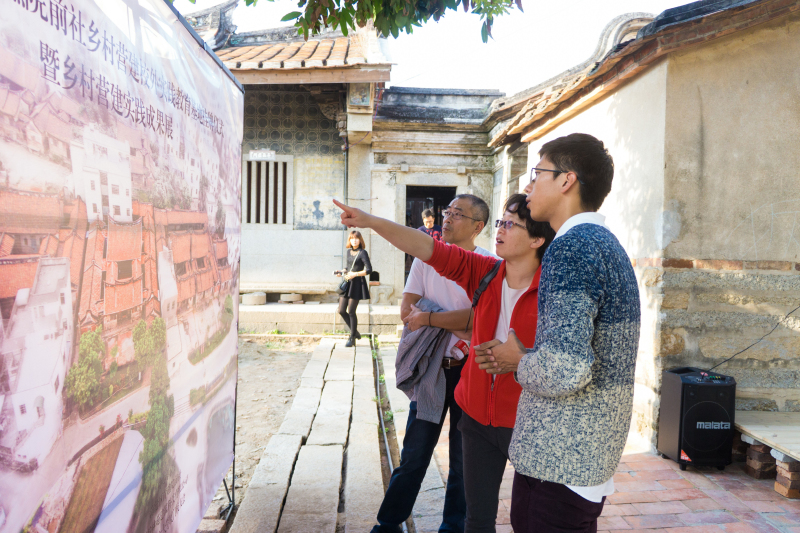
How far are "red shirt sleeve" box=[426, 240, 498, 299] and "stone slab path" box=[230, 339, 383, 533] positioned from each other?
1.67 metres

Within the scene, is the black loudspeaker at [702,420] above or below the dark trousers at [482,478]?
below

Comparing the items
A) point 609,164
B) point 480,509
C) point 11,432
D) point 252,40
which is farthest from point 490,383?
point 252,40

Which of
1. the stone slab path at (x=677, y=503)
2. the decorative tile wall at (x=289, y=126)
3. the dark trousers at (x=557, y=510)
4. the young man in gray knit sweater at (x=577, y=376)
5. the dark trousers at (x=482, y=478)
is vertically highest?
the decorative tile wall at (x=289, y=126)

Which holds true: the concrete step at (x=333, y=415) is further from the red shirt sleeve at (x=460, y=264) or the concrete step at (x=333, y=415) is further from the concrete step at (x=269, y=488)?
the red shirt sleeve at (x=460, y=264)

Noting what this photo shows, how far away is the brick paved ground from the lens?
9.81ft

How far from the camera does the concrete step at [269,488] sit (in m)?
2.99

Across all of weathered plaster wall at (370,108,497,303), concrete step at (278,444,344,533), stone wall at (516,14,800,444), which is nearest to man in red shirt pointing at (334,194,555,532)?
concrete step at (278,444,344,533)

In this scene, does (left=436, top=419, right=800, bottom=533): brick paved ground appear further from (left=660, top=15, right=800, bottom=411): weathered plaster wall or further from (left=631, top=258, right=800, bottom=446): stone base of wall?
(left=660, top=15, right=800, bottom=411): weathered plaster wall

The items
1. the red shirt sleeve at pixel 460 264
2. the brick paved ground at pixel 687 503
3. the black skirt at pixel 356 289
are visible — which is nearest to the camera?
the red shirt sleeve at pixel 460 264

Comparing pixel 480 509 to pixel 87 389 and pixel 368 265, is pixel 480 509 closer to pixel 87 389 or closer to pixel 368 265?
pixel 87 389

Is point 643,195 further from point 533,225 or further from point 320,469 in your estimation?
point 320,469

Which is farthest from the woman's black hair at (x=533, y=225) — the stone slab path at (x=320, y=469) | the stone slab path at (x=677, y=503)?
the stone slab path at (x=320, y=469)

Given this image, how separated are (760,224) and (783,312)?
70cm

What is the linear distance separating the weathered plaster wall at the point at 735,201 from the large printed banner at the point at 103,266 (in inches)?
133
